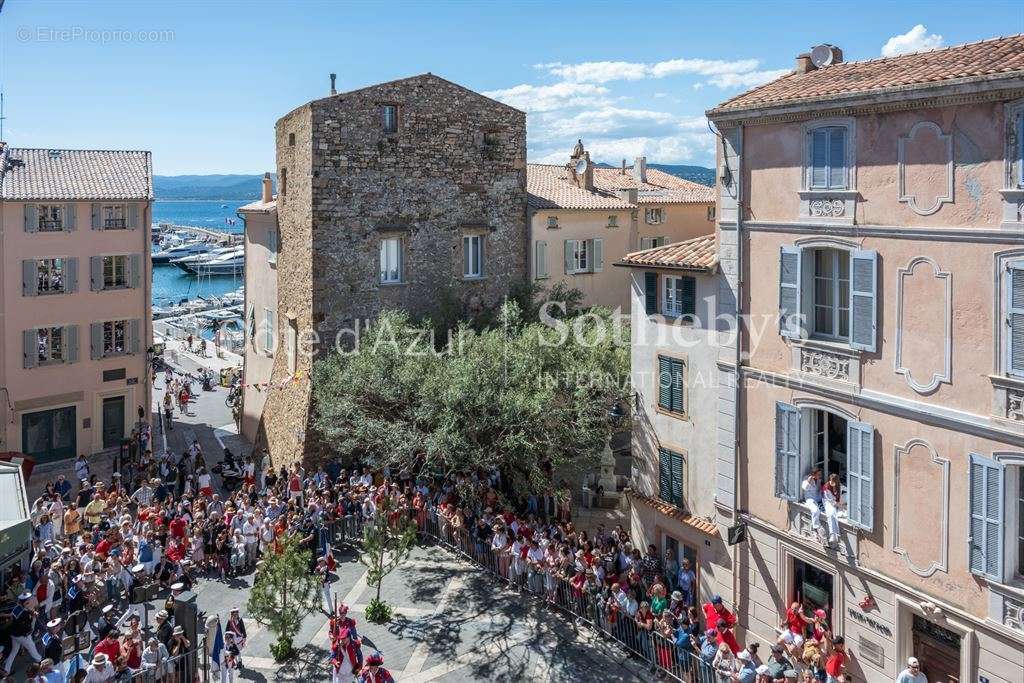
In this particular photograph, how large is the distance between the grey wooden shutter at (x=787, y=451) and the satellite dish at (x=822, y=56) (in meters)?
7.31

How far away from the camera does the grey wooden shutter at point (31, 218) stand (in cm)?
2941

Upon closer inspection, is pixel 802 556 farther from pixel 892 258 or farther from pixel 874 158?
pixel 874 158

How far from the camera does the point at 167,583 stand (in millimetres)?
18875

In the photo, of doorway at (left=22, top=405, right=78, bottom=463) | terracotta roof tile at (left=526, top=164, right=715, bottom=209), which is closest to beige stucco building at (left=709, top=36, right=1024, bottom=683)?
terracotta roof tile at (left=526, top=164, right=715, bottom=209)

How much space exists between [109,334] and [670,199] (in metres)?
22.4

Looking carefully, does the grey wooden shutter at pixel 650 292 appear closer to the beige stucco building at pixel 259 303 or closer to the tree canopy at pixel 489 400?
the tree canopy at pixel 489 400

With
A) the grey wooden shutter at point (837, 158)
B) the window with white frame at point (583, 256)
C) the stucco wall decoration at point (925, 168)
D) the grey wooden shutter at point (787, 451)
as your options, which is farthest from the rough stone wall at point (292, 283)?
the stucco wall decoration at point (925, 168)

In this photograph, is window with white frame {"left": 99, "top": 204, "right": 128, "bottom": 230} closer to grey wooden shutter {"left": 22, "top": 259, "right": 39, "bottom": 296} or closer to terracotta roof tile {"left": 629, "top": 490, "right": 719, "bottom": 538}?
grey wooden shutter {"left": 22, "top": 259, "right": 39, "bottom": 296}

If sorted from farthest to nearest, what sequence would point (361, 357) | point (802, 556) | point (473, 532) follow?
point (361, 357)
point (473, 532)
point (802, 556)

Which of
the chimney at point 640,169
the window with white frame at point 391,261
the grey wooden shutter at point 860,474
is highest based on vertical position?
the chimney at point 640,169

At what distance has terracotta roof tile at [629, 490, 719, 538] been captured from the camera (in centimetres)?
1783

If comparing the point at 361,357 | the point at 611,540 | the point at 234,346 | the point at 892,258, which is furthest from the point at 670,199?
the point at 234,346

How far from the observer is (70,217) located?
30453mm

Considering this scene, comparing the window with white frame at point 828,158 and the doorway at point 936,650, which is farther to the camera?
the window with white frame at point 828,158
